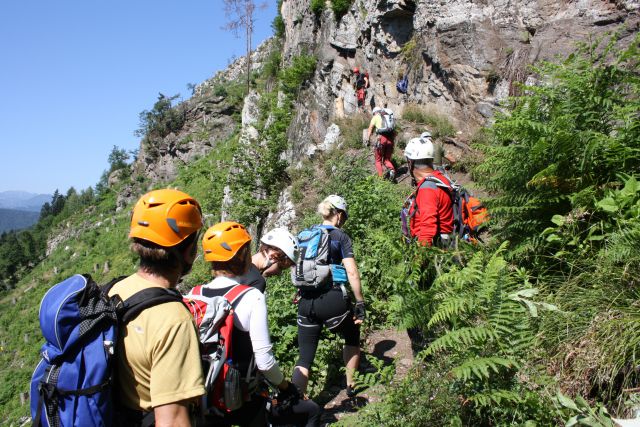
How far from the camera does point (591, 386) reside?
2.42 m

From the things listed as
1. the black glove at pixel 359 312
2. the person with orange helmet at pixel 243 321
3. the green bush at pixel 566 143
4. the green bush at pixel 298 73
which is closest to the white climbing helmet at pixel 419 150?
the green bush at pixel 566 143

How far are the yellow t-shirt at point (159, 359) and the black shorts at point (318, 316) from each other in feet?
7.44

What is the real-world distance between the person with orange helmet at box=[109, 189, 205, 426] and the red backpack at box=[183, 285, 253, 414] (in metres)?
0.45

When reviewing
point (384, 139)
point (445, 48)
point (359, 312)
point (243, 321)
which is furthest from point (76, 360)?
point (445, 48)

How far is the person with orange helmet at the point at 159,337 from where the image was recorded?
1.68 m

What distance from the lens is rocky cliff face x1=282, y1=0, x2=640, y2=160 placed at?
9266 millimetres

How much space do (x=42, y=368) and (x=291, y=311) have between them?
3.86 metres

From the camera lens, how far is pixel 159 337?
1.71 meters

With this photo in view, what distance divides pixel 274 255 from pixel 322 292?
0.64m

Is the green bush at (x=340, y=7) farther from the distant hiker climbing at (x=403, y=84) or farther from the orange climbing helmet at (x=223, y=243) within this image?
the orange climbing helmet at (x=223, y=243)

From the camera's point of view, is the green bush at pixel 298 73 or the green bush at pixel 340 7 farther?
the green bush at pixel 298 73

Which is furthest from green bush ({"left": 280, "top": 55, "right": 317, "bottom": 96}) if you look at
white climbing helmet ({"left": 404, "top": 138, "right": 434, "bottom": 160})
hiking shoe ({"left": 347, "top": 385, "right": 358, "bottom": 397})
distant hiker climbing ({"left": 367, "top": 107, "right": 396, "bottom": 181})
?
hiking shoe ({"left": 347, "top": 385, "right": 358, "bottom": 397})

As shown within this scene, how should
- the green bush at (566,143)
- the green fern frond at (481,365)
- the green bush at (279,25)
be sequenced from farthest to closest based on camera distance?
1. the green bush at (279,25)
2. the green bush at (566,143)
3. the green fern frond at (481,365)

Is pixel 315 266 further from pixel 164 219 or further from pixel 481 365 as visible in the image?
pixel 164 219
